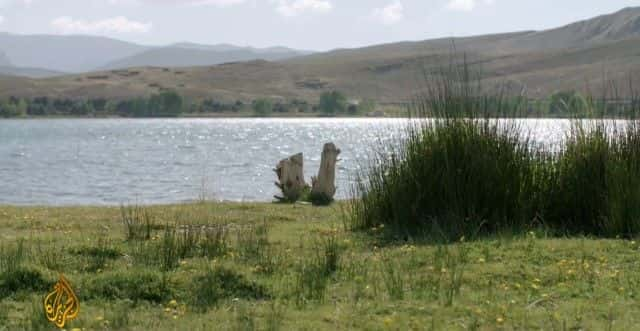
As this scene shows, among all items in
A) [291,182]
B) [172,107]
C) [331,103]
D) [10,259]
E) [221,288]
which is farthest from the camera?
[172,107]

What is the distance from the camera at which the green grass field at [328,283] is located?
7070 millimetres

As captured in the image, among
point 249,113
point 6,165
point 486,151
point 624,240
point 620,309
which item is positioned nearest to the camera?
point 620,309

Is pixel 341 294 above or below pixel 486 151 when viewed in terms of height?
below

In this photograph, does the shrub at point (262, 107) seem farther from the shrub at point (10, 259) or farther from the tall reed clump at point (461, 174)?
the shrub at point (10, 259)

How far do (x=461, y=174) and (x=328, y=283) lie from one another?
12.6 feet

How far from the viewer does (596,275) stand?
875 cm

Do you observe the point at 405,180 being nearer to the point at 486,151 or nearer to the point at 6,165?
the point at 486,151

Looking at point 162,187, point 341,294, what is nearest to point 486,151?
point 341,294

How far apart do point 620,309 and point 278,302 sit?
2.87 metres

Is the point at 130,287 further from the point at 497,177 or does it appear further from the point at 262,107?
the point at 262,107

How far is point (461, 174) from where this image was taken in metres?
11.7

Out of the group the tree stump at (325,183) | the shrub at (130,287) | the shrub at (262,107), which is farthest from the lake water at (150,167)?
the shrub at (262,107)

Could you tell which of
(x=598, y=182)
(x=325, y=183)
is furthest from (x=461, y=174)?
(x=325, y=183)

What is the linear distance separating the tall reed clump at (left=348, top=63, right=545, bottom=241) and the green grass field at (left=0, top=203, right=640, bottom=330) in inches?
28.5
